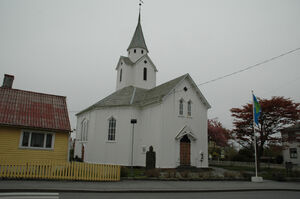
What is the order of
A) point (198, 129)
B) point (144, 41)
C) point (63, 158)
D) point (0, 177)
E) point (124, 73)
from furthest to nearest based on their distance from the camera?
point (144, 41)
point (124, 73)
point (198, 129)
point (63, 158)
point (0, 177)

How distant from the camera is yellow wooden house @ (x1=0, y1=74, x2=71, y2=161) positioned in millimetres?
15053

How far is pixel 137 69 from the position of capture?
30625 millimetres

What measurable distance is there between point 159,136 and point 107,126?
651 centimetres

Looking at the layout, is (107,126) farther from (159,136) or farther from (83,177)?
(83,177)

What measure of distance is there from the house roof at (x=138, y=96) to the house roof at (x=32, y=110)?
6.80 meters

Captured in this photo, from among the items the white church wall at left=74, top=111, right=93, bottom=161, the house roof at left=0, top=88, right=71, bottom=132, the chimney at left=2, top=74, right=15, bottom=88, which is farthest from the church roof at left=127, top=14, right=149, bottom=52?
the chimney at left=2, top=74, right=15, bottom=88

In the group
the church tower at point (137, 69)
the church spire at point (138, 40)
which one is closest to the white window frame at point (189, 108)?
the church tower at point (137, 69)

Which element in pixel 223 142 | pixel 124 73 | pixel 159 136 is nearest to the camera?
pixel 159 136

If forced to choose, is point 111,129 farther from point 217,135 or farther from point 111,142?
point 217,135

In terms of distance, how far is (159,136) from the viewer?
21.1 m

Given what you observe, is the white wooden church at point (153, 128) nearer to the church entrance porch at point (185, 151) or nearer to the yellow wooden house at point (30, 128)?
the church entrance porch at point (185, 151)

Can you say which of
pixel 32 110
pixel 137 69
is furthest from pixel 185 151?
pixel 32 110

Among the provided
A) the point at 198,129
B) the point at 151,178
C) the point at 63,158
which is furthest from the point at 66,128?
the point at 198,129

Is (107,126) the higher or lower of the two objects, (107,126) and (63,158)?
the higher
